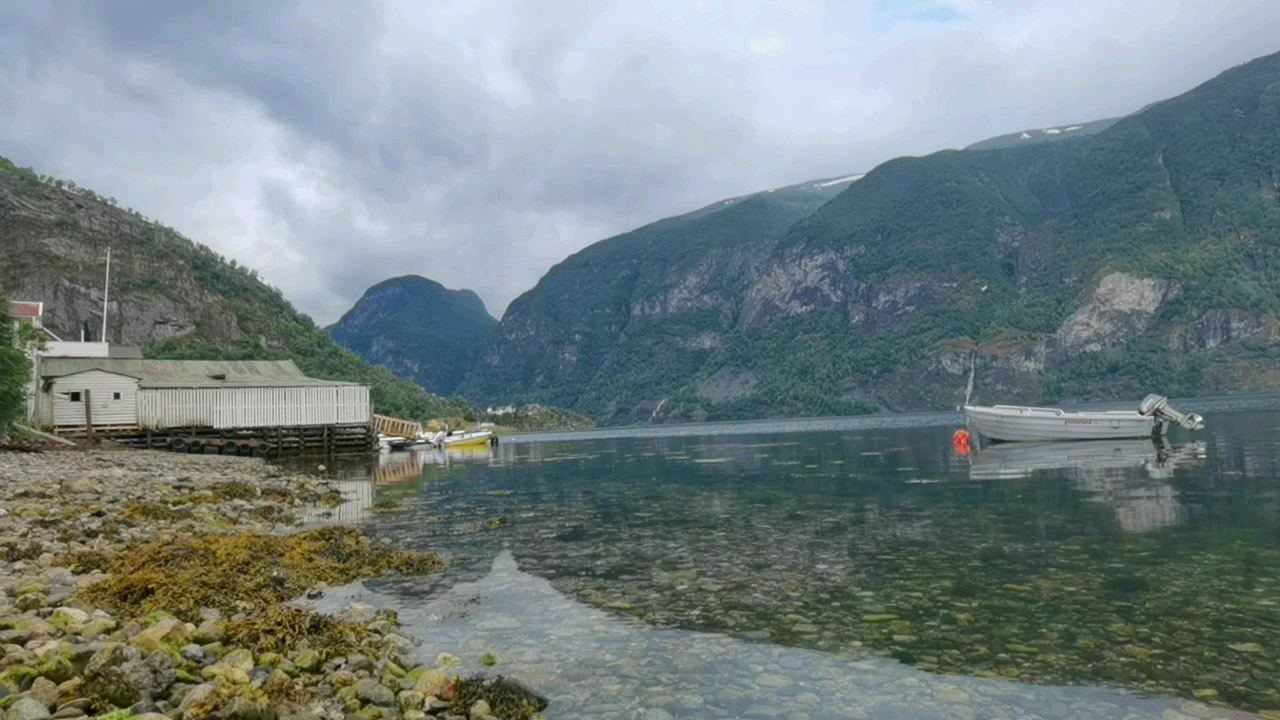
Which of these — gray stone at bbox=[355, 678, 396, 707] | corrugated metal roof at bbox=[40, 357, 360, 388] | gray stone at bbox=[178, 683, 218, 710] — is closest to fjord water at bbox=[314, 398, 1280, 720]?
gray stone at bbox=[355, 678, 396, 707]

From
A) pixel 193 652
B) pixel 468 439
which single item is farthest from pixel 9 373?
pixel 468 439

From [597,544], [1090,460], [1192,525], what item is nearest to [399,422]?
[1090,460]

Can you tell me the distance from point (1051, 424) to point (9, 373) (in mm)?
59398

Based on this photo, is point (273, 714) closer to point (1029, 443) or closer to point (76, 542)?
point (76, 542)

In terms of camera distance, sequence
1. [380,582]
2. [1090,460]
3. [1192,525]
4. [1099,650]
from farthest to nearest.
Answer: [1090,460] < [1192,525] < [380,582] < [1099,650]

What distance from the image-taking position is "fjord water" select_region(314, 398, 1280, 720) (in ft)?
26.7

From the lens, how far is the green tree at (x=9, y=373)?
35375 mm

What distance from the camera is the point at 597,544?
Result: 59.4 ft

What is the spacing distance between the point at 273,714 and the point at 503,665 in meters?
3.15

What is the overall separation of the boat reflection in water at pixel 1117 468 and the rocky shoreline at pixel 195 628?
15212mm

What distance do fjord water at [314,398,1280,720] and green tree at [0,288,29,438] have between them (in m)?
22.8

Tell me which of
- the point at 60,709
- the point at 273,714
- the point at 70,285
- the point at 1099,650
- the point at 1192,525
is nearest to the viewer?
the point at 60,709

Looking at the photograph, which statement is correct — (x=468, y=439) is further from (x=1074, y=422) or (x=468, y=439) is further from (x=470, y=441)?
(x=1074, y=422)

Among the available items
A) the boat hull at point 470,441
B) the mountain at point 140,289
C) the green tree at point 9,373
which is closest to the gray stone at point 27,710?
the green tree at point 9,373
